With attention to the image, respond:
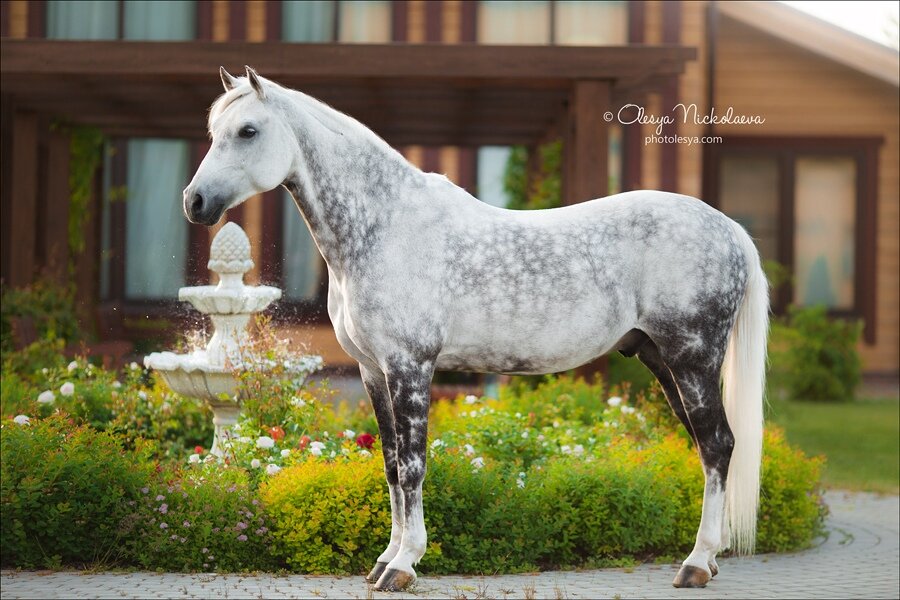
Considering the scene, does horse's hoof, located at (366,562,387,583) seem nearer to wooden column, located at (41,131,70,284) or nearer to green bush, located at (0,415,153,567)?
green bush, located at (0,415,153,567)

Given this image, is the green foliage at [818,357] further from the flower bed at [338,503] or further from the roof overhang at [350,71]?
the flower bed at [338,503]

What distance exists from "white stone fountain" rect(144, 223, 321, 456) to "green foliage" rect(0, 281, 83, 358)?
3.00m

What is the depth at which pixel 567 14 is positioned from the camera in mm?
13555

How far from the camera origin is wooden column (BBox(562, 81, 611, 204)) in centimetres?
877

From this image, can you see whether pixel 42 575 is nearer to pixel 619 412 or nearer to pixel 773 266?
pixel 619 412

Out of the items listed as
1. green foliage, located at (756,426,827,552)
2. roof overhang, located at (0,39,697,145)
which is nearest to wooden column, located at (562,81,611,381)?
roof overhang, located at (0,39,697,145)

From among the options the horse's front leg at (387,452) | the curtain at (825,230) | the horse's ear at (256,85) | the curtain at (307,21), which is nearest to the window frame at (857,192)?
the curtain at (825,230)

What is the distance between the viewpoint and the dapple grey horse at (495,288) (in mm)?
3875

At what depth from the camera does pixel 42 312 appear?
1021cm

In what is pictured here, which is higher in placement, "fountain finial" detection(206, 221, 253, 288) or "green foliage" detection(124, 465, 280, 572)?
"fountain finial" detection(206, 221, 253, 288)

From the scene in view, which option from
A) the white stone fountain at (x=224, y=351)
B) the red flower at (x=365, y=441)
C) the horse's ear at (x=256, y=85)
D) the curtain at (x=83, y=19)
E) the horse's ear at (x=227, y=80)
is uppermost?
the curtain at (x=83, y=19)

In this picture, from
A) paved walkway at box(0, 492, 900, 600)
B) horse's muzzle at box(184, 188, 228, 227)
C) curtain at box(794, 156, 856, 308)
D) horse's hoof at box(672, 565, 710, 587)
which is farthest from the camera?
curtain at box(794, 156, 856, 308)

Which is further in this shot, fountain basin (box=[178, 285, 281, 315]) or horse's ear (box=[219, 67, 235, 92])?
fountain basin (box=[178, 285, 281, 315])

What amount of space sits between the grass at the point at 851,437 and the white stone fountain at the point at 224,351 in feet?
13.4
